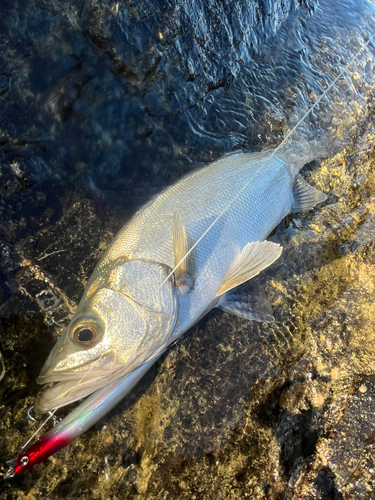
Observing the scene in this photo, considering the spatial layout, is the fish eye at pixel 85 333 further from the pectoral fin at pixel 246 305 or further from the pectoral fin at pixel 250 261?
the pectoral fin at pixel 246 305

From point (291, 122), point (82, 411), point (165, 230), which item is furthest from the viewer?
point (291, 122)

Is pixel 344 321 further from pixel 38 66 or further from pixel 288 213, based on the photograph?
pixel 38 66

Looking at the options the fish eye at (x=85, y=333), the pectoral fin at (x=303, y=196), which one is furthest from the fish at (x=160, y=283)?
the pectoral fin at (x=303, y=196)

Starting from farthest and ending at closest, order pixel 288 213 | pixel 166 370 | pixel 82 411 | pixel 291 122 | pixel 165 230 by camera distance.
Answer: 1. pixel 291 122
2. pixel 288 213
3. pixel 166 370
4. pixel 165 230
5. pixel 82 411

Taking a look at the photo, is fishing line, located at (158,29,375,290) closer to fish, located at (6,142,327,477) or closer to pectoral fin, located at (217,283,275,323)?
fish, located at (6,142,327,477)

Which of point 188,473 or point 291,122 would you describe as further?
point 291,122

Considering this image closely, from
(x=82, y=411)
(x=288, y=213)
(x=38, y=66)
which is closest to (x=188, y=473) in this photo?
(x=82, y=411)

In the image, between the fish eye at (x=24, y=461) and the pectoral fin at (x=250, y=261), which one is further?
the pectoral fin at (x=250, y=261)
